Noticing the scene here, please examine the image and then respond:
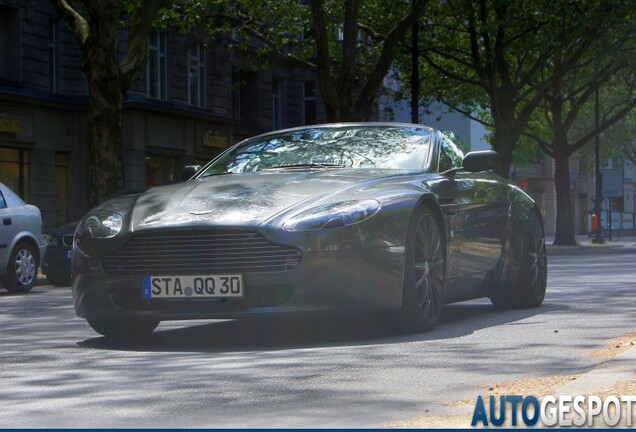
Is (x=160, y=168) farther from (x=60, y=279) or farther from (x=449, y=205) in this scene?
(x=449, y=205)

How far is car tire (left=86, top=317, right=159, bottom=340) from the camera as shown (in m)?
8.77

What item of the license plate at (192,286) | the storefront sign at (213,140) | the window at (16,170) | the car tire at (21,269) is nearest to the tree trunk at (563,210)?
the storefront sign at (213,140)

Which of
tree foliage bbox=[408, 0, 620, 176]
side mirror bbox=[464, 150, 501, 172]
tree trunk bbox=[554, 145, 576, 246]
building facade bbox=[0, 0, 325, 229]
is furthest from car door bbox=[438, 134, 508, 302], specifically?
tree trunk bbox=[554, 145, 576, 246]

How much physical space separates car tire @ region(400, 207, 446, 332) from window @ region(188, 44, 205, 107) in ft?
98.7

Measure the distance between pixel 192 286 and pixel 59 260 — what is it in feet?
38.5

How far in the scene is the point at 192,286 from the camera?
25.8 feet

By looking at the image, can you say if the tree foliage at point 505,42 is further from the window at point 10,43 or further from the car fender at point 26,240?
the car fender at point 26,240

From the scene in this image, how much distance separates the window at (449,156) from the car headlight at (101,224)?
8.40 ft

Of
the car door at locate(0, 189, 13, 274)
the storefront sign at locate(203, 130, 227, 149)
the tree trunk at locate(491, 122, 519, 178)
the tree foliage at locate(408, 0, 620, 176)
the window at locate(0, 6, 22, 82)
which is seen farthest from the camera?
the storefront sign at locate(203, 130, 227, 149)

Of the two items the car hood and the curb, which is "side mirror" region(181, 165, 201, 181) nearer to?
the car hood

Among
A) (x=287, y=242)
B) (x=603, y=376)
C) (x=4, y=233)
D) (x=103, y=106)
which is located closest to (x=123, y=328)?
(x=287, y=242)

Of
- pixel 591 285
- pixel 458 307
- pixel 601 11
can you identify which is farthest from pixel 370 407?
pixel 601 11

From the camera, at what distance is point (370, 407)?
18.3 ft

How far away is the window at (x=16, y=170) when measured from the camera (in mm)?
31688
